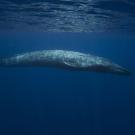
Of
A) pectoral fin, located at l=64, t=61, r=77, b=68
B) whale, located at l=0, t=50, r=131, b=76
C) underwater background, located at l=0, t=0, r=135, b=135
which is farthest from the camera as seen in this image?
underwater background, located at l=0, t=0, r=135, b=135

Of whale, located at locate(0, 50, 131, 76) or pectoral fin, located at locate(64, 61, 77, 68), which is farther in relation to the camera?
pectoral fin, located at locate(64, 61, 77, 68)

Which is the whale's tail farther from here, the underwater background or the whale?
the underwater background

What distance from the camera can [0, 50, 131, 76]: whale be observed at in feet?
43.8

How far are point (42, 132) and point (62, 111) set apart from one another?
7.22 metres

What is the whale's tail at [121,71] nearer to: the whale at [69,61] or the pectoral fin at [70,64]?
the whale at [69,61]

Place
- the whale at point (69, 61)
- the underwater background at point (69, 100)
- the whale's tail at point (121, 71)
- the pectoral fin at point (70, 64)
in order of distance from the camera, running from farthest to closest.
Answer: the underwater background at point (69, 100), the pectoral fin at point (70, 64), the whale at point (69, 61), the whale's tail at point (121, 71)

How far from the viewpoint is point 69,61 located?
14359mm

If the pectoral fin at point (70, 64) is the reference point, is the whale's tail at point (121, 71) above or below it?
below

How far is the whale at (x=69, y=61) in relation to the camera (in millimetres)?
13355

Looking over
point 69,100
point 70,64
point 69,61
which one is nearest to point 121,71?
point 70,64

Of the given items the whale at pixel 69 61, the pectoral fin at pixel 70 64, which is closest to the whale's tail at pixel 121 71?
the whale at pixel 69 61

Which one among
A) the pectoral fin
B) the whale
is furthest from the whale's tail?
the pectoral fin

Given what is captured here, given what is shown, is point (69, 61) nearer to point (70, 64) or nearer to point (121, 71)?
point (70, 64)

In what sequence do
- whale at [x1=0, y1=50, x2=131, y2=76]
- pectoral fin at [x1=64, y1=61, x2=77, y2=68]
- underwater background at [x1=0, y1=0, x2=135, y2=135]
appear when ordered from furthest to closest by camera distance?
underwater background at [x1=0, y1=0, x2=135, y2=135] → pectoral fin at [x1=64, y1=61, x2=77, y2=68] → whale at [x1=0, y1=50, x2=131, y2=76]
